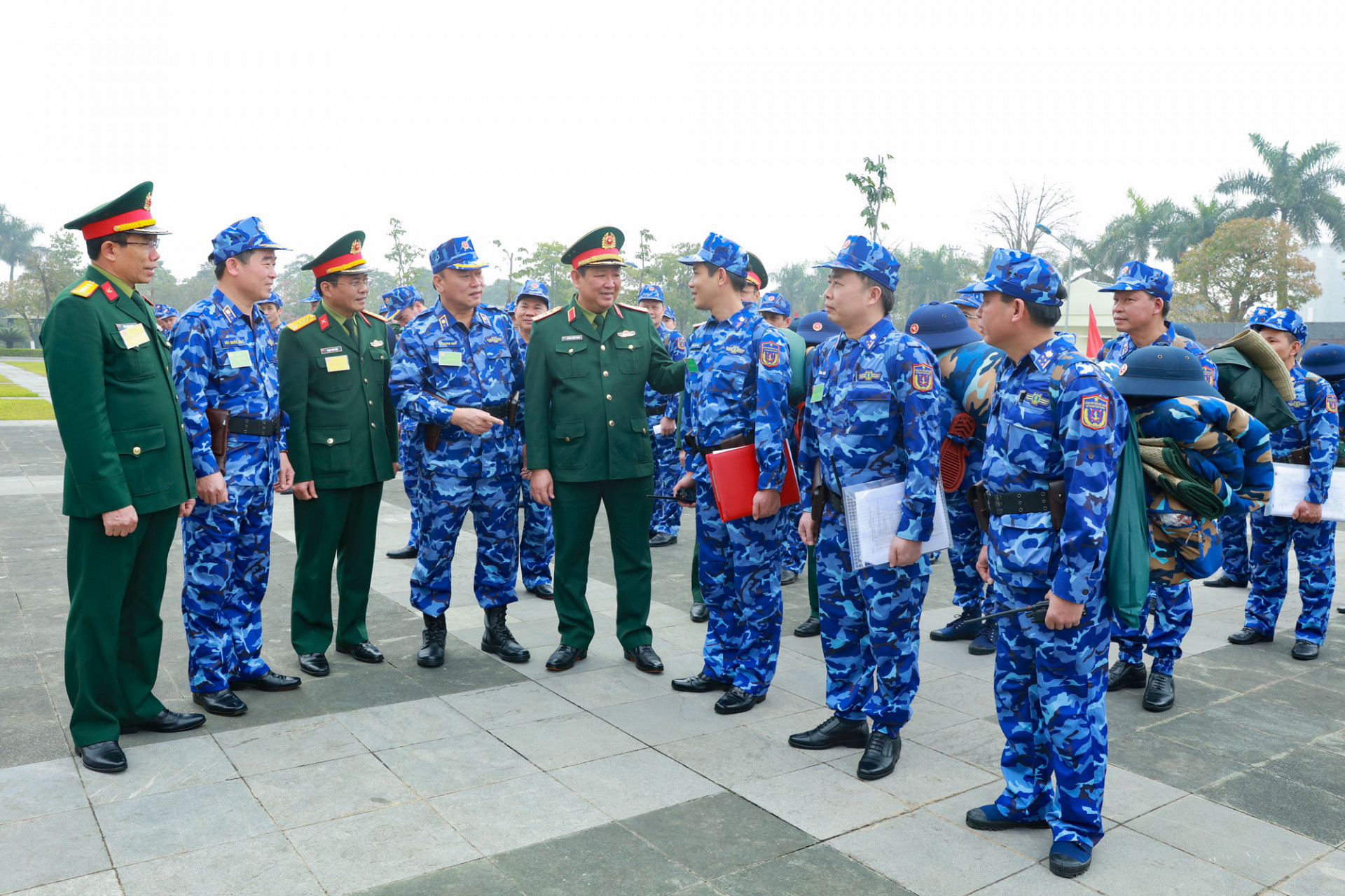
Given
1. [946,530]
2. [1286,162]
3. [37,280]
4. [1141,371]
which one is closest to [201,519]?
[946,530]

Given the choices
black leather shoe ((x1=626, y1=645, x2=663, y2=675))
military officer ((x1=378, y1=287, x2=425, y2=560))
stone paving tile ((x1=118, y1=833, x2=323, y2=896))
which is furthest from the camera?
military officer ((x1=378, y1=287, x2=425, y2=560))

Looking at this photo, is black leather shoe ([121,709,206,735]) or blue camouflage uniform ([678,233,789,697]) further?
blue camouflage uniform ([678,233,789,697])

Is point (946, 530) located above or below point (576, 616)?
above

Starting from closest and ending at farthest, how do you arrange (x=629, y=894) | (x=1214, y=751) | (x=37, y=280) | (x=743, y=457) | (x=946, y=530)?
(x=629, y=894) < (x=946, y=530) < (x=1214, y=751) < (x=743, y=457) < (x=37, y=280)

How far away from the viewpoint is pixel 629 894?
275 centimetres

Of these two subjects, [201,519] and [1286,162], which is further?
[1286,162]

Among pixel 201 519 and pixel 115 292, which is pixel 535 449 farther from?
pixel 115 292

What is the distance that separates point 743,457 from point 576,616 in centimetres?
136

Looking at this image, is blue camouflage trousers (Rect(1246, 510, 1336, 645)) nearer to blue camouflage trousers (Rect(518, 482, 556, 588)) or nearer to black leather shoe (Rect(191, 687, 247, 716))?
blue camouflage trousers (Rect(518, 482, 556, 588))

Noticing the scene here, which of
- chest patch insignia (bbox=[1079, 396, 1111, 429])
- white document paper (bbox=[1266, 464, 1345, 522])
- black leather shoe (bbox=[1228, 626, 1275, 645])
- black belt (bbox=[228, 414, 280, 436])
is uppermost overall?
chest patch insignia (bbox=[1079, 396, 1111, 429])

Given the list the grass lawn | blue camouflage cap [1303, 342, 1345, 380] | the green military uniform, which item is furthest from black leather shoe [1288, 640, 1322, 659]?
the grass lawn

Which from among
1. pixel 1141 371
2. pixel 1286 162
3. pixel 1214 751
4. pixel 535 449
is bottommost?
pixel 1214 751

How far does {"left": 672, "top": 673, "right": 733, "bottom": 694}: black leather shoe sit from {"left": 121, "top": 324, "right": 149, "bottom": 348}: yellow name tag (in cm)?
278

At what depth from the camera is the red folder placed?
4.22 meters
